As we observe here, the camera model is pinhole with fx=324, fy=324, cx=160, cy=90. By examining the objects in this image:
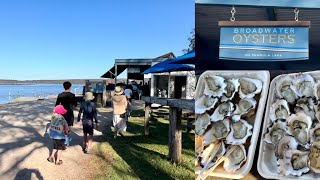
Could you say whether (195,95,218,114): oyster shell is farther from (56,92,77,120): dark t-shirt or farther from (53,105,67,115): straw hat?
(56,92,77,120): dark t-shirt

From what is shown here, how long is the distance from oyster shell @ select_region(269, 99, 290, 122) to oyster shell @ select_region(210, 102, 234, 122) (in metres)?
0.24

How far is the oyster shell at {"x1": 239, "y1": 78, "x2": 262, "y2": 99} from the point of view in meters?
1.93

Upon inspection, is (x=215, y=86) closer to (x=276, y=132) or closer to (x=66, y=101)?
(x=276, y=132)

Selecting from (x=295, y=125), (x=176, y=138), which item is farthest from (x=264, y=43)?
(x=176, y=138)

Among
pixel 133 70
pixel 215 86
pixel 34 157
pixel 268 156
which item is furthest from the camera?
pixel 133 70

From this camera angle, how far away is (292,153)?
1829 mm

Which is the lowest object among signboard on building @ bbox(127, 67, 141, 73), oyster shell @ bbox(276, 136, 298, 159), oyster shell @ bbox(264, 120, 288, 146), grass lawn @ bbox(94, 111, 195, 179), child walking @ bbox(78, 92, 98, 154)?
grass lawn @ bbox(94, 111, 195, 179)

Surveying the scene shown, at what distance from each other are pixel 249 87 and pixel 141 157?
18.8 ft

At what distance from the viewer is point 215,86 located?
2014 mm

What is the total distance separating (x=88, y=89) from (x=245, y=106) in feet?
63.1

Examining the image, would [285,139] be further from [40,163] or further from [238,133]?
[40,163]

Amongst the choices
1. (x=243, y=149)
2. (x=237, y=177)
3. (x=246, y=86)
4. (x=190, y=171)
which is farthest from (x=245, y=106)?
(x=190, y=171)

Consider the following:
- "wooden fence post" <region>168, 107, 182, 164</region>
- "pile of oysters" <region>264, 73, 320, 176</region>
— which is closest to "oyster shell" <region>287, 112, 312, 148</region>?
"pile of oysters" <region>264, 73, 320, 176</region>

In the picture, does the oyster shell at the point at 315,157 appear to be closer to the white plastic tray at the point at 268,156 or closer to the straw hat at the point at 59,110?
the white plastic tray at the point at 268,156
